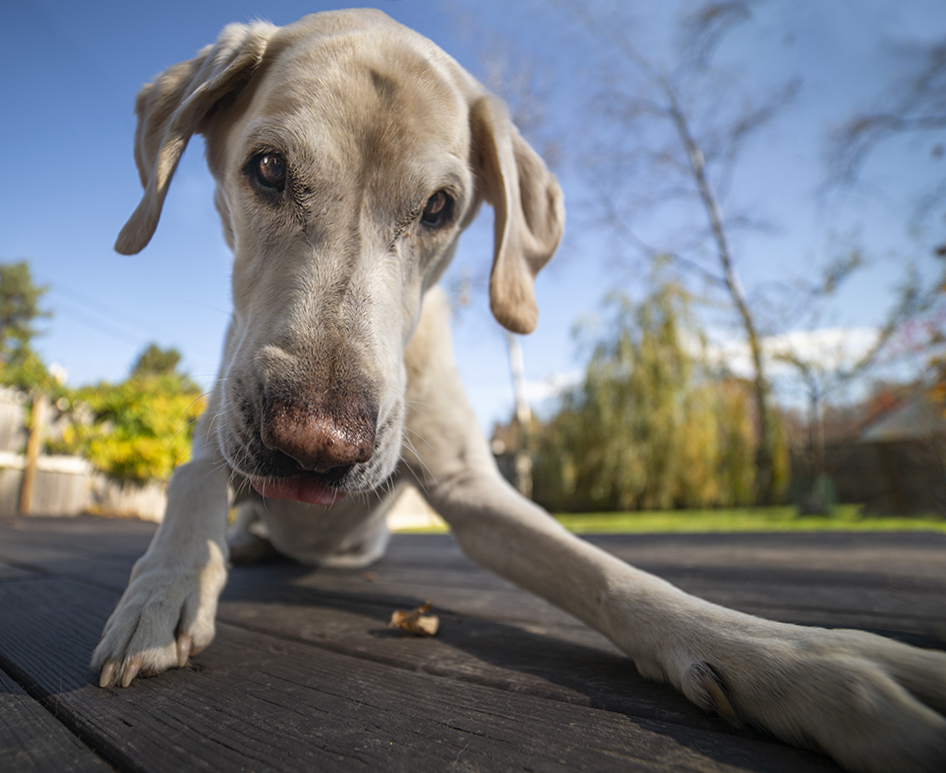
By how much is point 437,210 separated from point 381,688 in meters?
1.22

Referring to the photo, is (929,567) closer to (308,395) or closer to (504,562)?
(504,562)

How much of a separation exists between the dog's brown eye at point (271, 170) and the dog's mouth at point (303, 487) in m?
0.80

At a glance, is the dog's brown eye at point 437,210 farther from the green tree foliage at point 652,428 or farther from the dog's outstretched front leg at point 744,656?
the green tree foliage at point 652,428

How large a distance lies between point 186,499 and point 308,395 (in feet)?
1.97

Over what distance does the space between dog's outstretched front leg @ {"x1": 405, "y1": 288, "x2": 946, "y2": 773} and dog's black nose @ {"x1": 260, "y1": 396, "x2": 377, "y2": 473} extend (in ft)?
2.08

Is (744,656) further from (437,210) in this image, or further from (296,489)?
(437,210)

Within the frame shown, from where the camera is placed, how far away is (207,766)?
2.36ft

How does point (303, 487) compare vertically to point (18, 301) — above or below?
below

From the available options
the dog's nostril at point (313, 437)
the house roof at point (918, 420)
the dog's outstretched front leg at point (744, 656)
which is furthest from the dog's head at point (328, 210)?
the house roof at point (918, 420)

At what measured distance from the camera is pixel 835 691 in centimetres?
78

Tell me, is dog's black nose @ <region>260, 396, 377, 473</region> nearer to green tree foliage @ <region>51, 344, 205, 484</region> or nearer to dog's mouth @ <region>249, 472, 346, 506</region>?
dog's mouth @ <region>249, 472, 346, 506</region>

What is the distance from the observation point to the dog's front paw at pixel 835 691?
710 millimetres

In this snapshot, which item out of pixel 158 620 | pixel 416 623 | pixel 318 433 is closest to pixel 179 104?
pixel 318 433

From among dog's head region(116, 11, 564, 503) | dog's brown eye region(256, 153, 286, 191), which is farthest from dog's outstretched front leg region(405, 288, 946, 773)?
dog's brown eye region(256, 153, 286, 191)
